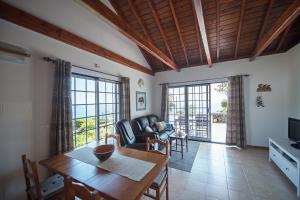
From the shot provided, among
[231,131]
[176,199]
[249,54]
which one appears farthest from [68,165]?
[249,54]

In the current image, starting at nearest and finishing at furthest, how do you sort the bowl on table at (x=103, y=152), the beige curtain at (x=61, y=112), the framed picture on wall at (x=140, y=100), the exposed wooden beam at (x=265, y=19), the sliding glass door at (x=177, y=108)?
the bowl on table at (x=103, y=152), the beige curtain at (x=61, y=112), the exposed wooden beam at (x=265, y=19), the framed picture on wall at (x=140, y=100), the sliding glass door at (x=177, y=108)

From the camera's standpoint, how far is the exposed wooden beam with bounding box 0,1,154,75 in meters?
1.80

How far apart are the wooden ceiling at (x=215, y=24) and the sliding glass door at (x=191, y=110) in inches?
51.9

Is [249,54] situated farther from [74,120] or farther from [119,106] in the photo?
[74,120]

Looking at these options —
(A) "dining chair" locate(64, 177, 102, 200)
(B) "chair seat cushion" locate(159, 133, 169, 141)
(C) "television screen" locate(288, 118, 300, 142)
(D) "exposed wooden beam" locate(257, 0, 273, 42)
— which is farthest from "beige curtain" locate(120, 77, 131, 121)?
(C) "television screen" locate(288, 118, 300, 142)

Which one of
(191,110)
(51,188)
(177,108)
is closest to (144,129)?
(177,108)

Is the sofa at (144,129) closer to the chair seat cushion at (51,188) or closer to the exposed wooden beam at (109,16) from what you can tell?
the chair seat cushion at (51,188)

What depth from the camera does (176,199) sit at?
6.64 feet

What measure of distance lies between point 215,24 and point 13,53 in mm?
4072

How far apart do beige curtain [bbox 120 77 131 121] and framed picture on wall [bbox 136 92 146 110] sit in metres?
0.68

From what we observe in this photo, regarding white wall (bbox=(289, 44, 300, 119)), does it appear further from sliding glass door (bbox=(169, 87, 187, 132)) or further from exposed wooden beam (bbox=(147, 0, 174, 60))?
exposed wooden beam (bbox=(147, 0, 174, 60))

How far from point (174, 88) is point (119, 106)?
252cm

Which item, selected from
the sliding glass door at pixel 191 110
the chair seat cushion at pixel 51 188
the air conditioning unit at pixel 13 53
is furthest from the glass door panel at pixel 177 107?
the air conditioning unit at pixel 13 53

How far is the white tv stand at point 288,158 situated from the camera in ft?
6.71
